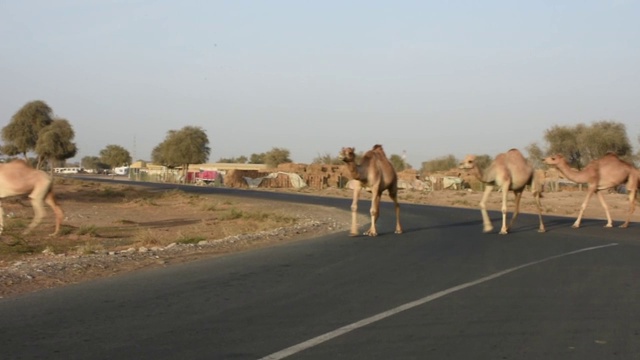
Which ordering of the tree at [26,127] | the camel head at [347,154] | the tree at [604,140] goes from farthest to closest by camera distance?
the tree at [26,127]
the tree at [604,140]
the camel head at [347,154]

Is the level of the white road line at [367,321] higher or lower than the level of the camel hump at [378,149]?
lower

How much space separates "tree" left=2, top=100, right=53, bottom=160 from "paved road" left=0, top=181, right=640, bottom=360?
6304cm

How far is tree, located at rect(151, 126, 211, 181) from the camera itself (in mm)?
103312

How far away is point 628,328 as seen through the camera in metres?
7.81

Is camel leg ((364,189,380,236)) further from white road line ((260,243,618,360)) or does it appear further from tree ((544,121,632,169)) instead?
tree ((544,121,632,169))

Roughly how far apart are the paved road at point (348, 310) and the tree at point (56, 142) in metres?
58.2

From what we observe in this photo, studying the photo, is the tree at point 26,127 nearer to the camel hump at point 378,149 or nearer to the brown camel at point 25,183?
the brown camel at point 25,183

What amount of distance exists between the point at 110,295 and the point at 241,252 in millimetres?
5742

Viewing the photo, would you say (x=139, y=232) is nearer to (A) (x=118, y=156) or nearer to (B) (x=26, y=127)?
(B) (x=26, y=127)

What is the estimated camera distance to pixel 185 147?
4058 inches

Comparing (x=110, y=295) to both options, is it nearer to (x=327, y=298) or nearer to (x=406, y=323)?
(x=327, y=298)

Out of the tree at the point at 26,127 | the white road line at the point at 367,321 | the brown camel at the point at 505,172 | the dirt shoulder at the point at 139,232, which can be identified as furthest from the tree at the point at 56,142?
the white road line at the point at 367,321

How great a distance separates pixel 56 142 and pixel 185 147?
35.8 m

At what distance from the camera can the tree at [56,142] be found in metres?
67.1
